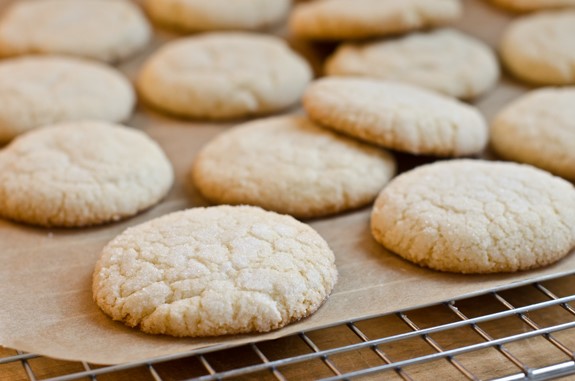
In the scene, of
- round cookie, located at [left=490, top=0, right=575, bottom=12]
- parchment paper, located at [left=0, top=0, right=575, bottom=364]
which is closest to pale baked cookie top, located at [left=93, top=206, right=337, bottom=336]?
parchment paper, located at [left=0, top=0, right=575, bottom=364]

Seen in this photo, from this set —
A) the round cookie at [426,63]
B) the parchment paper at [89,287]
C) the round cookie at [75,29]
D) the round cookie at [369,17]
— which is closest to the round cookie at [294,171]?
the parchment paper at [89,287]

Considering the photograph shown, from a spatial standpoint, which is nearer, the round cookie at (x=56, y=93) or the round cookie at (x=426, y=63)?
the round cookie at (x=56, y=93)

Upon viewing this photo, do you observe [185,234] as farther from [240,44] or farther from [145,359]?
[240,44]

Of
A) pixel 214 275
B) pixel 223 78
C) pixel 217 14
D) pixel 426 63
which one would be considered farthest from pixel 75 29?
pixel 214 275

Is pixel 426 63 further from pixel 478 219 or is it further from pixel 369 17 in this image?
pixel 478 219

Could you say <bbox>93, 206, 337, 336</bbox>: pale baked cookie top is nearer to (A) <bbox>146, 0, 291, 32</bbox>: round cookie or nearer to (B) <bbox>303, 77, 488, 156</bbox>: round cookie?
(B) <bbox>303, 77, 488, 156</bbox>: round cookie

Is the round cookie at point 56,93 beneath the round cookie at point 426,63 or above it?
beneath

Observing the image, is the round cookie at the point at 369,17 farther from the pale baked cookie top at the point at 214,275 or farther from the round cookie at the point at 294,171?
the pale baked cookie top at the point at 214,275
